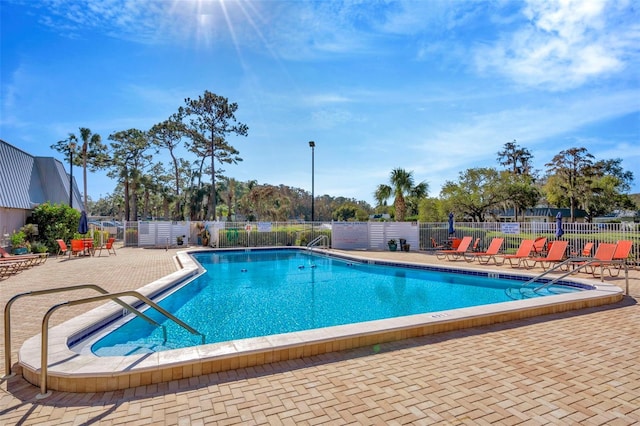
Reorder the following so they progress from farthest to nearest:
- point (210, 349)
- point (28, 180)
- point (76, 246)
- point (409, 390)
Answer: point (28, 180) → point (76, 246) → point (210, 349) → point (409, 390)

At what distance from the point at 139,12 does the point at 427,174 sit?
67.4 ft

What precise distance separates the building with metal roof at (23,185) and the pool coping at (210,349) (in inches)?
519

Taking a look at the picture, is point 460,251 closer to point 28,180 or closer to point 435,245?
point 435,245

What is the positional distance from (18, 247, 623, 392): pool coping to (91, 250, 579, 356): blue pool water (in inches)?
39.9

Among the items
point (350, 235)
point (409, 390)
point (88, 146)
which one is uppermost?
point (88, 146)

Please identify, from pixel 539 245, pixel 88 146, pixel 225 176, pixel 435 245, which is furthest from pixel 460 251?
pixel 88 146

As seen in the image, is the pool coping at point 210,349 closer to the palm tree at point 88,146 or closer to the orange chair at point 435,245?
the orange chair at point 435,245

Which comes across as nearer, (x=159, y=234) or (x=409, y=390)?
(x=409, y=390)

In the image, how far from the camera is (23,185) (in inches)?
654

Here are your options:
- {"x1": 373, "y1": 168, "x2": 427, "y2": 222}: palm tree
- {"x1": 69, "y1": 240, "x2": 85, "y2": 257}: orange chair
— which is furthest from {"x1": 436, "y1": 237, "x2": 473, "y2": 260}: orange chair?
{"x1": 69, "y1": 240, "x2": 85, "y2": 257}: orange chair

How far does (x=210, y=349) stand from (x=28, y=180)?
19840 mm

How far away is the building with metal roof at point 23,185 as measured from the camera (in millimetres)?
14477

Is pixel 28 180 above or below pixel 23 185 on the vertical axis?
above

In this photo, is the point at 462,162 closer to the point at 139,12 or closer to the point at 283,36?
the point at 283,36
